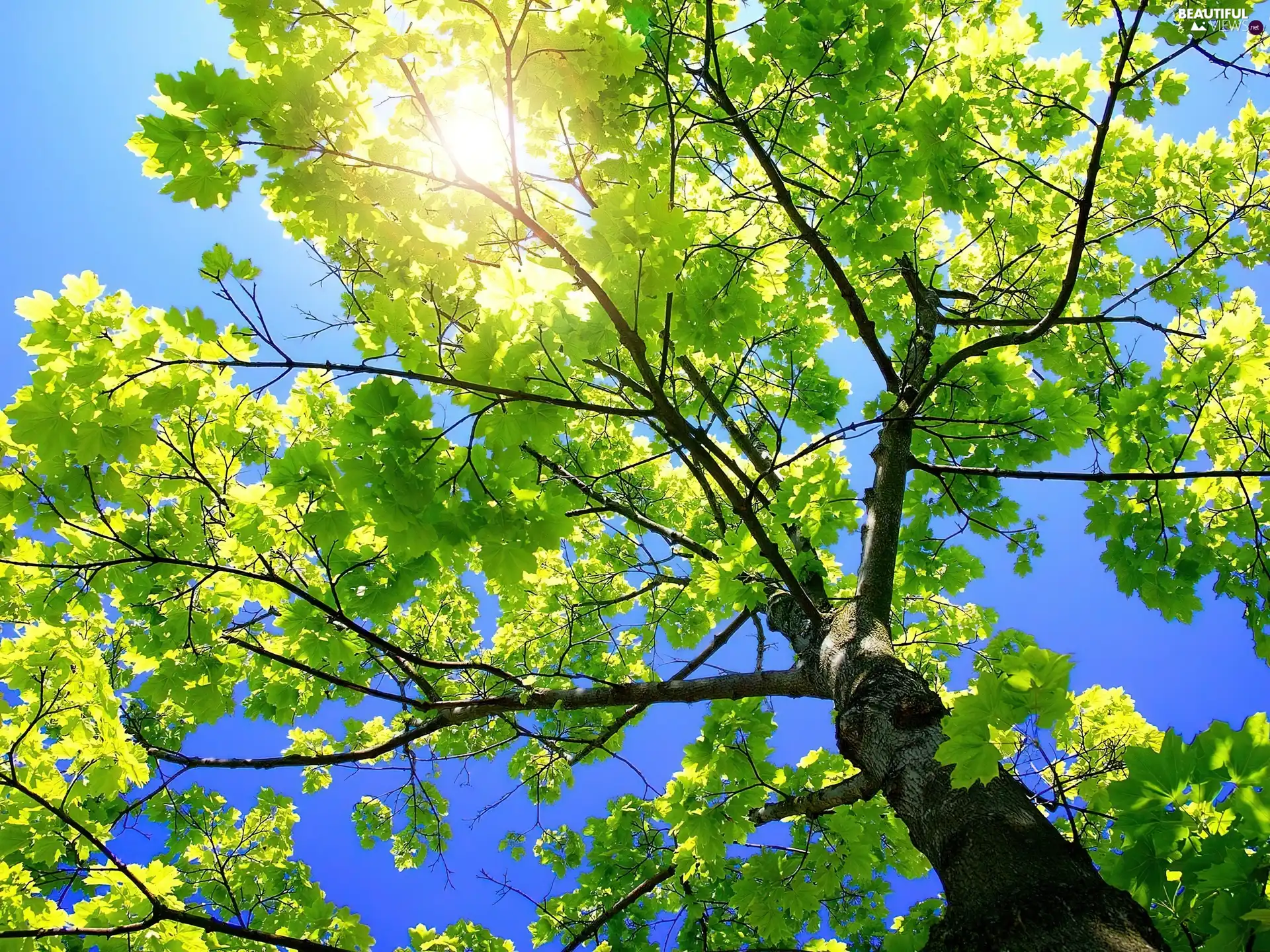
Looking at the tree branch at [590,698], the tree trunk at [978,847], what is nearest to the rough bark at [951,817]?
the tree trunk at [978,847]

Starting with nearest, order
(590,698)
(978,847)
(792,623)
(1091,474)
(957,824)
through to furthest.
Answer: (978,847), (957,824), (1091,474), (590,698), (792,623)

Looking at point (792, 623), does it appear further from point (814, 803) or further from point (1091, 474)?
point (1091, 474)

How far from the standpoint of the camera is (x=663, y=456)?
3.58 m

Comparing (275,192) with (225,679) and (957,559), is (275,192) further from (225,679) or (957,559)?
(957,559)

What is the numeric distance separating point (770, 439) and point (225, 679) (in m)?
4.40

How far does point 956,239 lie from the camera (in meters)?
6.76

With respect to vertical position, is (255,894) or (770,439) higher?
(770,439)

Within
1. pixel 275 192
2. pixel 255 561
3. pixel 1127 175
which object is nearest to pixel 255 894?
pixel 255 561

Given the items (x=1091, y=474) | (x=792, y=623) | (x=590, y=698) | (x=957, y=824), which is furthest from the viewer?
(x=792, y=623)

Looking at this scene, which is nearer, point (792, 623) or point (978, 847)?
point (978, 847)

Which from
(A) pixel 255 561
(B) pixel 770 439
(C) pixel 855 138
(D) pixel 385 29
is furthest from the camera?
(B) pixel 770 439

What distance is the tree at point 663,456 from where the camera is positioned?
70.2 inches

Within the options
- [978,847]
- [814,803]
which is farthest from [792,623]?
[978,847]

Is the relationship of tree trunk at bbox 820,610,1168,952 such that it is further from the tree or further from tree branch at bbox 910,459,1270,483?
tree branch at bbox 910,459,1270,483
